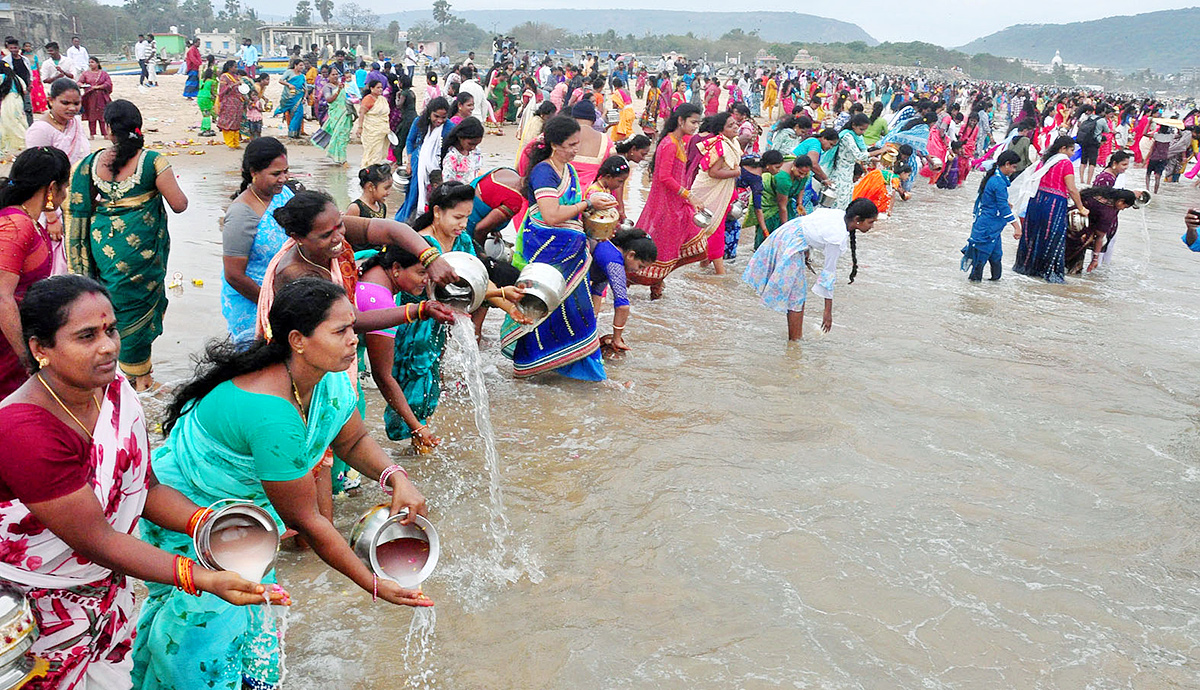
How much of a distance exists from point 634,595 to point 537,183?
265 centimetres

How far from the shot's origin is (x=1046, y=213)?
9.81 meters

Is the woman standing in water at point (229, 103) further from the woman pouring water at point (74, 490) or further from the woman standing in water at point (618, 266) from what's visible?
the woman pouring water at point (74, 490)

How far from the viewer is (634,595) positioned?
3621 mm

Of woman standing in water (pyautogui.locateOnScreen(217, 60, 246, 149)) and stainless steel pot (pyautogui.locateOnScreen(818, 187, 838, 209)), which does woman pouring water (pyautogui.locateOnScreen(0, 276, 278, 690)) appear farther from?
woman standing in water (pyautogui.locateOnScreen(217, 60, 246, 149))

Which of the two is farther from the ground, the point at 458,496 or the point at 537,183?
the point at 537,183

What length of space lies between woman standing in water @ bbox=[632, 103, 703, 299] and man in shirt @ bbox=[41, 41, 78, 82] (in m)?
10.3

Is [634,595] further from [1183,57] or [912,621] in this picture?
[1183,57]

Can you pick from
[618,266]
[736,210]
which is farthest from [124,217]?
[736,210]

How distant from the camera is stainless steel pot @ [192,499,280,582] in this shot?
2070mm

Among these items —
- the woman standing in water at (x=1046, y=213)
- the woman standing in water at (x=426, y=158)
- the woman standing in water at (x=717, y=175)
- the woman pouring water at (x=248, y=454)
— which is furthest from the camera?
the woman standing in water at (x=1046, y=213)

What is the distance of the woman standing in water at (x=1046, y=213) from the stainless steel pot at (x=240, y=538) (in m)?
9.45

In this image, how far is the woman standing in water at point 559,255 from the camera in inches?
209

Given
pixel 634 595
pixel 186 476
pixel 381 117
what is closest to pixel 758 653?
pixel 634 595

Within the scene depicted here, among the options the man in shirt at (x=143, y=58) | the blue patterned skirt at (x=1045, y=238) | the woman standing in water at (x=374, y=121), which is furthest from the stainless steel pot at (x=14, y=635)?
the man in shirt at (x=143, y=58)
